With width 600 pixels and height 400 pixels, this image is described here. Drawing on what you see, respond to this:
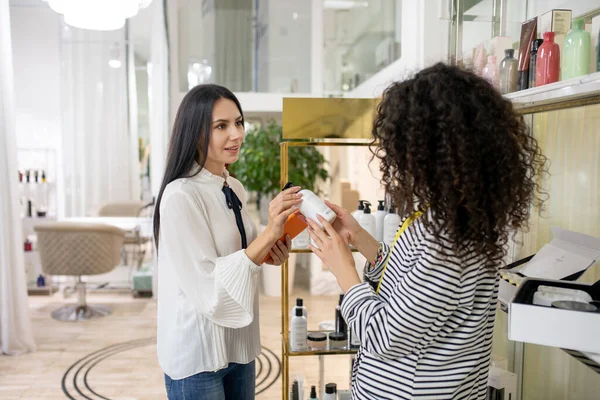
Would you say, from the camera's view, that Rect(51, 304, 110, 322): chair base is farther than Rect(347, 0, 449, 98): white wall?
Yes

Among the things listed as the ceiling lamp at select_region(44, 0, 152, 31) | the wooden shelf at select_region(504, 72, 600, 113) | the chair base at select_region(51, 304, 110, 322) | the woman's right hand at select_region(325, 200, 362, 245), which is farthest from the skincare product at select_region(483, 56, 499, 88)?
the chair base at select_region(51, 304, 110, 322)

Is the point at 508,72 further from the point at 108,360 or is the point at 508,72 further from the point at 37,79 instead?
the point at 37,79

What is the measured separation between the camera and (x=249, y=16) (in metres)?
5.70

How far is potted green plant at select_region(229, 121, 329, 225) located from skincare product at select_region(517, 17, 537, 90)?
3.41 metres

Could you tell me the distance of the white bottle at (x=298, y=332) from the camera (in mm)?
2115

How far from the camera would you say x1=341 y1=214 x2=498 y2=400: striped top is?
3.22 ft

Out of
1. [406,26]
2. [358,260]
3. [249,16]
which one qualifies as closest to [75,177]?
[249,16]

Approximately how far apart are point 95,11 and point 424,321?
252 centimetres

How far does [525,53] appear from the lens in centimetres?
168

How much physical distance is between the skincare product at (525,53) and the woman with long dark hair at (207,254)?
2.71 ft

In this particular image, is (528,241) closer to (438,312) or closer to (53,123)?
(438,312)

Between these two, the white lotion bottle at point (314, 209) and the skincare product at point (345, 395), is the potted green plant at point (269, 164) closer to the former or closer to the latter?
the skincare product at point (345, 395)

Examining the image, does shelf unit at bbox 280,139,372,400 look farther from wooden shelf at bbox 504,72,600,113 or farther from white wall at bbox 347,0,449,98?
wooden shelf at bbox 504,72,600,113

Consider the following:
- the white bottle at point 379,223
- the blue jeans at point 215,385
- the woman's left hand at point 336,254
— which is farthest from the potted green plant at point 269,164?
the woman's left hand at point 336,254
